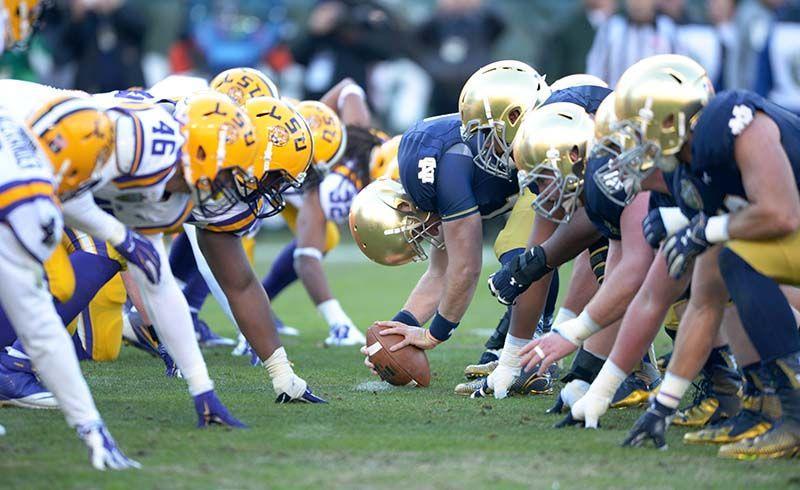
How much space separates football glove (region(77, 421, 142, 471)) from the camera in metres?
4.55

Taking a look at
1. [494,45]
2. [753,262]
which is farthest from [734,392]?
[494,45]

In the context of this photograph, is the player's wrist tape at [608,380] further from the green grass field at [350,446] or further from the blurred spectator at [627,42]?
the blurred spectator at [627,42]

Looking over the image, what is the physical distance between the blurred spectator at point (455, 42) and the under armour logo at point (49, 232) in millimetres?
10836

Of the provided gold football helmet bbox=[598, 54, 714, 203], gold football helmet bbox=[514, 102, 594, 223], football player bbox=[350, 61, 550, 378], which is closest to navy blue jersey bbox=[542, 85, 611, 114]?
football player bbox=[350, 61, 550, 378]

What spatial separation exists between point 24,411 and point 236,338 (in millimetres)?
3258

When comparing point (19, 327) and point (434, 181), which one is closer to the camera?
point (19, 327)

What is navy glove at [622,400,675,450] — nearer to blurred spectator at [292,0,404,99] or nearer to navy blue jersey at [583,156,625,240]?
navy blue jersey at [583,156,625,240]

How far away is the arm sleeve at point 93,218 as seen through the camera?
5004 mm

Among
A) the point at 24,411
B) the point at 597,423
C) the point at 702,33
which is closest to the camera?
the point at 597,423

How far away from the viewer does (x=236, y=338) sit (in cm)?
906

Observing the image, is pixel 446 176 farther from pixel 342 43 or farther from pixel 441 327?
pixel 342 43

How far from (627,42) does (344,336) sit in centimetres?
505

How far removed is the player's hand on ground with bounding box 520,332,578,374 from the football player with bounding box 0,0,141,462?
5.79 feet

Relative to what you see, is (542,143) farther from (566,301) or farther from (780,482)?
(780,482)
